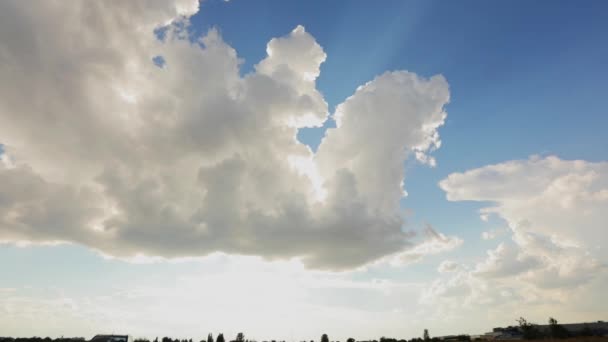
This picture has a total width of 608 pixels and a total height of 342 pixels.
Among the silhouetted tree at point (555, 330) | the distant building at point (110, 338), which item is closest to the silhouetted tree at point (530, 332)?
the silhouetted tree at point (555, 330)

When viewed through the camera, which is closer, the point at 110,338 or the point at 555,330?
the point at 110,338

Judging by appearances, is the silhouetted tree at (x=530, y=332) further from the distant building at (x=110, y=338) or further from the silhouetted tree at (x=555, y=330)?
the distant building at (x=110, y=338)

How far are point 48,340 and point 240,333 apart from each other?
8765 cm

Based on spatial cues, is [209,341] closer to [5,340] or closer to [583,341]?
[5,340]

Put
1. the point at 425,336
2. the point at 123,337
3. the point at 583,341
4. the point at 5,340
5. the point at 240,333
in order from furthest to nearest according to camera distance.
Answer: the point at 240,333
the point at 425,336
the point at 5,340
the point at 123,337
the point at 583,341

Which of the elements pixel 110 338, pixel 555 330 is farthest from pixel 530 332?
pixel 110 338

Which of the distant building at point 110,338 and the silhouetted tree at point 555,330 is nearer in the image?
the distant building at point 110,338

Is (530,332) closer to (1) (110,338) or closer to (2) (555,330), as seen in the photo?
(2) (555,330)

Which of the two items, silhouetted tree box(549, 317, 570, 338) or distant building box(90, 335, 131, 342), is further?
silhouetted tree box(549, 317, 570, 338)

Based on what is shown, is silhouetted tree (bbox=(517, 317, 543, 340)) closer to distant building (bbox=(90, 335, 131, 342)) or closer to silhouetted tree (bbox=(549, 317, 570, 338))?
silhouetted tree (bbox=(549, 317, 570, 338))

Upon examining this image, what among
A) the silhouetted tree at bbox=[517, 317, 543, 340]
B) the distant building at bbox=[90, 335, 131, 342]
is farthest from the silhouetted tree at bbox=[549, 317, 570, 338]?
the distant building at bbox=[90, 335, 131, 342]

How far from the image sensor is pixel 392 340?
604 feet

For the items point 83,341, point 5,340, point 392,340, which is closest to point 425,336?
point 392,340

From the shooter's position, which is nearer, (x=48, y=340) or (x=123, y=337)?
(x=123, y=337)
